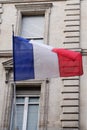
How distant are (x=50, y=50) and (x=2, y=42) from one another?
421 centimetres

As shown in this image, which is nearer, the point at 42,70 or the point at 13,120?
the point at 42,70

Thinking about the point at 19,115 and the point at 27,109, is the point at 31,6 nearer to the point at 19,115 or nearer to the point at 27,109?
the point at 27,109

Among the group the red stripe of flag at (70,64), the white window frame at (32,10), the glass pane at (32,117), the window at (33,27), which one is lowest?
the glass pane at (32,117)

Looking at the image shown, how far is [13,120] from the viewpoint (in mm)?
16906

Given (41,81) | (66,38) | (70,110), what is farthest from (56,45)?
(70,110)

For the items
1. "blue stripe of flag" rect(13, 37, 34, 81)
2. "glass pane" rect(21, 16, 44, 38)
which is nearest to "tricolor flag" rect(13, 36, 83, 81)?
"blue stripe of flag" rect(13, 37, 34, 81)

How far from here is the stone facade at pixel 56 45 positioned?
53.8 feet

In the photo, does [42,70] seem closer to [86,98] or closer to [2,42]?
[86,98]

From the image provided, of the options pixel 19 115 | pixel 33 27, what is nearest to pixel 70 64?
pixel 19 115

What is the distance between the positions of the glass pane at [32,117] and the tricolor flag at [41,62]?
109 inches

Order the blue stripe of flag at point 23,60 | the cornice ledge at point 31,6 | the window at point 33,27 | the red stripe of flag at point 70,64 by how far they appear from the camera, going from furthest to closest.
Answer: the cornice ledge at point 31,6, the window at point 33,27, the red stripe of flag at point 70,64, the blue stripe of flag at point 23,60

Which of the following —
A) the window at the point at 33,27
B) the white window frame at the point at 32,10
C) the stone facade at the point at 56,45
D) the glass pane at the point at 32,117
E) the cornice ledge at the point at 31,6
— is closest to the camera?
the stone facade at the point at 56,45

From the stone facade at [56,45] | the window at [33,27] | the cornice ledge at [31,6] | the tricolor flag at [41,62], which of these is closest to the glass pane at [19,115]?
the stone facade at [56,45]

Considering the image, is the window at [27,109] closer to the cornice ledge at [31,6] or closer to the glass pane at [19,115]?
the glass pane at [19,115]
